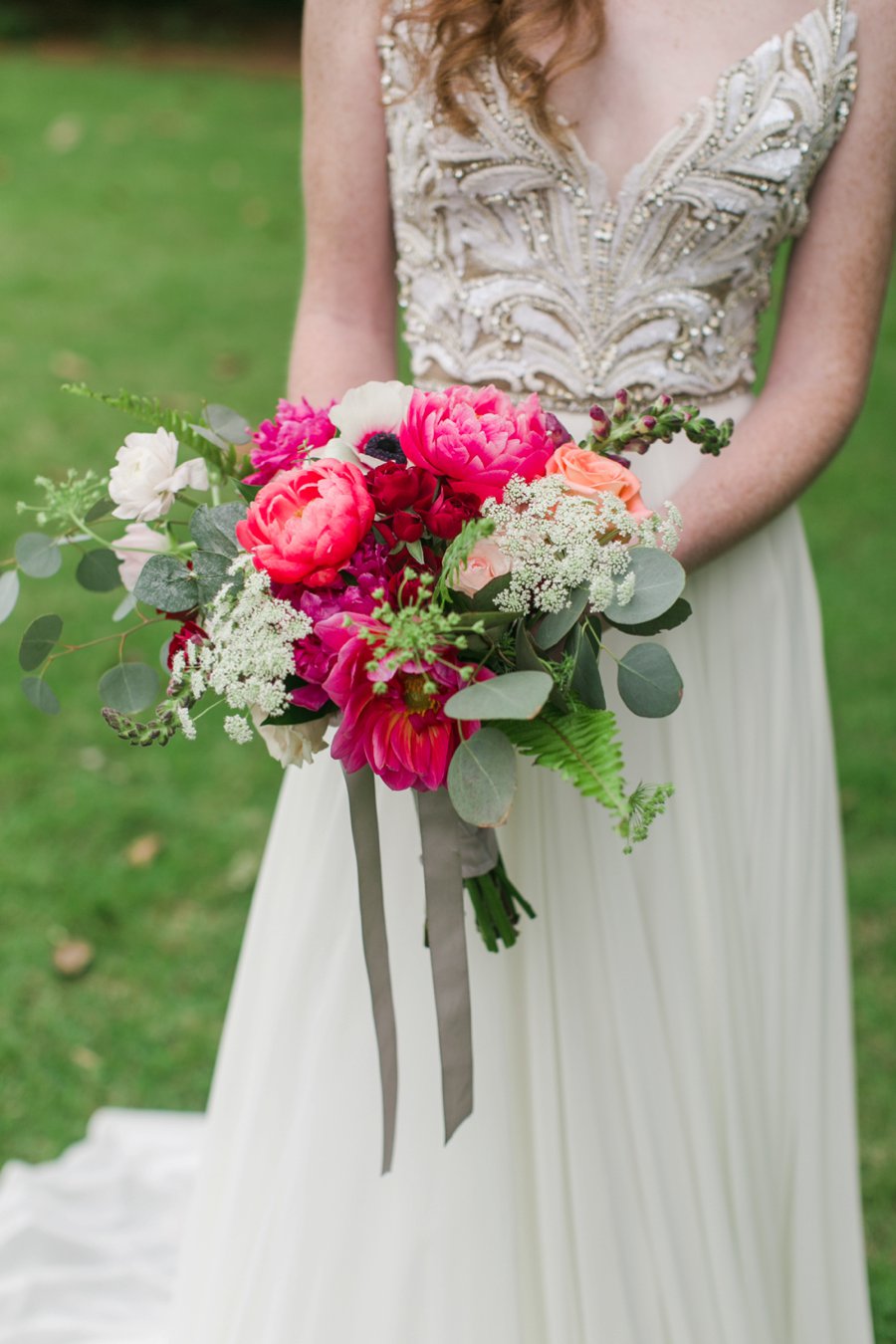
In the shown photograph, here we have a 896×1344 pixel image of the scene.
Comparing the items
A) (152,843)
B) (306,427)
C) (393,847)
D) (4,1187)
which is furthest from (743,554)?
(152,843)

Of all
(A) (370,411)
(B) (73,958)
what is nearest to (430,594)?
(A) (370,411)

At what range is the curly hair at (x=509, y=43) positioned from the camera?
73.4 inches

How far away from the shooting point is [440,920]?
159 cm

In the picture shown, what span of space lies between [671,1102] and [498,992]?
322 millimetres

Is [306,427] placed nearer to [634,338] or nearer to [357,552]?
[357,552]

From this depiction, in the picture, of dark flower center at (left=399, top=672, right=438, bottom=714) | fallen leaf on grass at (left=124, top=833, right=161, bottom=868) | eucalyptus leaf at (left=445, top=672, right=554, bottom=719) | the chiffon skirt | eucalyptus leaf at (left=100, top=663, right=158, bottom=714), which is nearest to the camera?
eucalyptus leaf at (left=445, top=672, right=554, bottom=719)

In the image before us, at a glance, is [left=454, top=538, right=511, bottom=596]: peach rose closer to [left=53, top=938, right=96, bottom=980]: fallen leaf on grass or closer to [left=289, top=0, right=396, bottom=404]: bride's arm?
[left=289, top=0, right=396, bottom=404]: bride's arm

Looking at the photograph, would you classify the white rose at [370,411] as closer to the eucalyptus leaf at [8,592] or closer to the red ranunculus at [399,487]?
the red ranunculus at [399,487]

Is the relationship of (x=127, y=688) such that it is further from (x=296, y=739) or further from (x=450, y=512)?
(x=450, y=512)

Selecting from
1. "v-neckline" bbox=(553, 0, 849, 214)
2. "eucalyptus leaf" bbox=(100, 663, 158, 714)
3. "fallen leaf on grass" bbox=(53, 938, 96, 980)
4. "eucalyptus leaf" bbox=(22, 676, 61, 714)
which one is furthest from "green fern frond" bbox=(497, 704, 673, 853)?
"fallen leaf on grass" bbox=(53, 938, 96, 980)

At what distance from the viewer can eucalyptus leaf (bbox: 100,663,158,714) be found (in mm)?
1637

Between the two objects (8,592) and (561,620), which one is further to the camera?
(8,592)

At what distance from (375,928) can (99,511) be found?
61 cm

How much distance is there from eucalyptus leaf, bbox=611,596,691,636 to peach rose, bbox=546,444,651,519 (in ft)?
0.35
